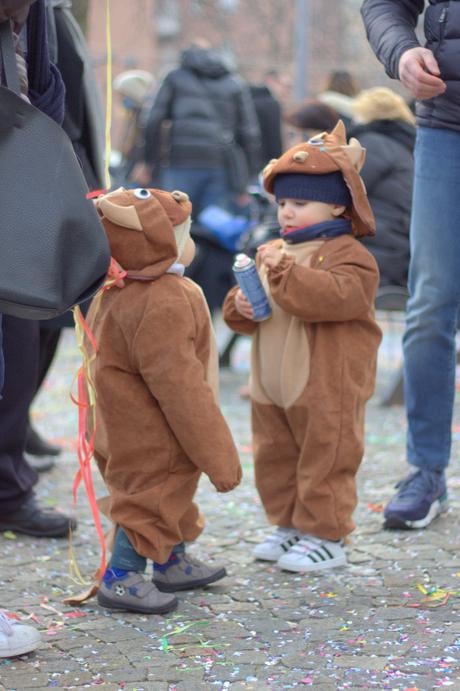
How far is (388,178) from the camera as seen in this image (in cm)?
684

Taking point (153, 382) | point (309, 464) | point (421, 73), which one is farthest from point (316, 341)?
point (421, 73)

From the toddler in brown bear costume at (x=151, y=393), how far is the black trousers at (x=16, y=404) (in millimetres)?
647

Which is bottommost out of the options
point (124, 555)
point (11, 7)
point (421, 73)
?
point (124, 555)

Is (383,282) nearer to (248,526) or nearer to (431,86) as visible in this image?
(248,526)

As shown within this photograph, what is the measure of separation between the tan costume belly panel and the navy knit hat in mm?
143

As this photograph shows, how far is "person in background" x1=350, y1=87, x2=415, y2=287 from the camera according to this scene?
6758 mm

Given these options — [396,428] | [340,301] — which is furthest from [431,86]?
[396,428]

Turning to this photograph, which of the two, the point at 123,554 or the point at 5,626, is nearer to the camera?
the point at 5,626

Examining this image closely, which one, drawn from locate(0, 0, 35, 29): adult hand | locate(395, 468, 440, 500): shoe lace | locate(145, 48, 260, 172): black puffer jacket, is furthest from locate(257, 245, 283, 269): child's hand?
locate(145, 48, 260, 172): black puffer jacket

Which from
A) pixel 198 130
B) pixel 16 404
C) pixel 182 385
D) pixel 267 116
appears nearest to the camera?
pixel 182 385

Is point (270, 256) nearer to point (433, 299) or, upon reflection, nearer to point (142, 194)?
point (142, 194)

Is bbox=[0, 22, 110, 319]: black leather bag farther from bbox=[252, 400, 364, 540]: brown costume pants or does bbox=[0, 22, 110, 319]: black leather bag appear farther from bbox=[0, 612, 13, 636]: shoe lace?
bbox=[252, 400, 364, 540]: brown costume pants

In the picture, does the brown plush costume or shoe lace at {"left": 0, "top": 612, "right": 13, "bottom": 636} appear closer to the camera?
shoe lace at {"left": 0, "top": 612, "right": 13, "bottom": 636}

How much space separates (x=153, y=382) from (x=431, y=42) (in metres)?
1.54
